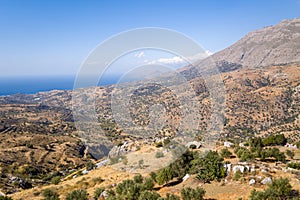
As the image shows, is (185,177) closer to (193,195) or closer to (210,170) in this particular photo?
(210,170)

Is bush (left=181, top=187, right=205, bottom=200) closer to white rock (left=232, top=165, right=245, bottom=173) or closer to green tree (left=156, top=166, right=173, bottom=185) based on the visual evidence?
white rock (left=232, top=165, right=245, bottom=173)

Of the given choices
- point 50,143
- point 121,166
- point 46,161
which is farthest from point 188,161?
point 50,143

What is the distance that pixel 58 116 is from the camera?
12306 centimetres

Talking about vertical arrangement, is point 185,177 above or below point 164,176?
below

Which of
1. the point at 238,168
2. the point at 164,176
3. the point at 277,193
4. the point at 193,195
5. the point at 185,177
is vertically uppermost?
the point at 277,193

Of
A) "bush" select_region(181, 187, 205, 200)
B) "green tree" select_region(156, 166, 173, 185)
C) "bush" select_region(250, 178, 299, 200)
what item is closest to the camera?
"bush" select_region(250, 178, 299, 200)

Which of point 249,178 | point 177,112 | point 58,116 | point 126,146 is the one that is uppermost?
point 177,112

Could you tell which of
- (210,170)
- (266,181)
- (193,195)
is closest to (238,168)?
(210,170)

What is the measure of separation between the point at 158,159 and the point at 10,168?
35165mm

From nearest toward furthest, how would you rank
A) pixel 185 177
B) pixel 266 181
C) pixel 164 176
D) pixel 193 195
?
pixel 193 195 < pixel 266 181 < pixel 164 176 < pixel 185 177

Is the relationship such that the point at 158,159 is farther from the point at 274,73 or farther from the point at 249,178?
the point at 274,73

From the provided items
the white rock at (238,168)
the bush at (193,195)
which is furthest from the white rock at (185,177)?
the bush at (193,195)

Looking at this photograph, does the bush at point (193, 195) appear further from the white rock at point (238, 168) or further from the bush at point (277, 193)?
the white rock at point (238, 168)

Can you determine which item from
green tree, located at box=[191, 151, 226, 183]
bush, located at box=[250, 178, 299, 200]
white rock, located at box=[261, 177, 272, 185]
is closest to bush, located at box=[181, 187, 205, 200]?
bush, located at box=[250, 178, 299, 200]
